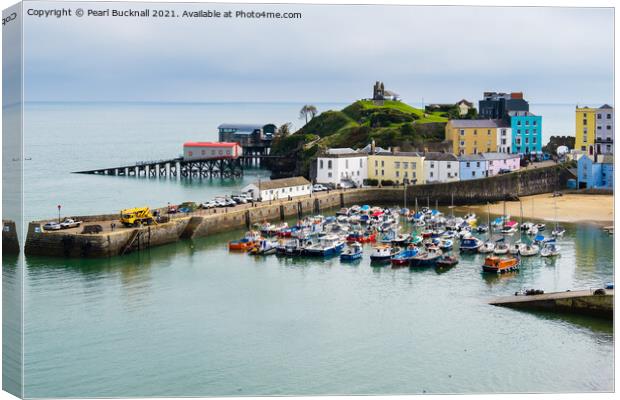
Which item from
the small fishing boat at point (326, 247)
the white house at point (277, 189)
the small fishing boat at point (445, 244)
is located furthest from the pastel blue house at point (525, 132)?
the small fishing boat at point (326, 247)

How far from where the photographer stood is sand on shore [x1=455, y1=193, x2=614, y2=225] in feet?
87.2

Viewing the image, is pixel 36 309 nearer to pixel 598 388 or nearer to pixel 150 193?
pixel 598 388

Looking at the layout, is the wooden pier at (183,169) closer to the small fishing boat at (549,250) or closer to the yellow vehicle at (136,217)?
the yellow vehicle at (136,217)

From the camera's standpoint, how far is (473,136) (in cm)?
3628

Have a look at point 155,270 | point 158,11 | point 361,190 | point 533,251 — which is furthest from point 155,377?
point 361,190

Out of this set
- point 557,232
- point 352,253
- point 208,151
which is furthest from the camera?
point 208,151

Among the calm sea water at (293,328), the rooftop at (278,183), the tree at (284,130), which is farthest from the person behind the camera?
the tree at (284,130)

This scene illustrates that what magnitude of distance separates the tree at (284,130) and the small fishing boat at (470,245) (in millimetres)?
25652

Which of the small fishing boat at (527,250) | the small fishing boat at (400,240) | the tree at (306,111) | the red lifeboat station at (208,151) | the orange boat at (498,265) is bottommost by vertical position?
the orange boat at (498,265)

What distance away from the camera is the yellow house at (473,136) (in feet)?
118

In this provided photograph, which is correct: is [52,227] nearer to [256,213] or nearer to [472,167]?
[256,213]

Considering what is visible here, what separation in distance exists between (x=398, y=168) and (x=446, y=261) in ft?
39.3

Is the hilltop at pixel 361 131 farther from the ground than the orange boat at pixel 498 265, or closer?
farther from the ground

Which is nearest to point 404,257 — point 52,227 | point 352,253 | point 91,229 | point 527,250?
point 352,253
